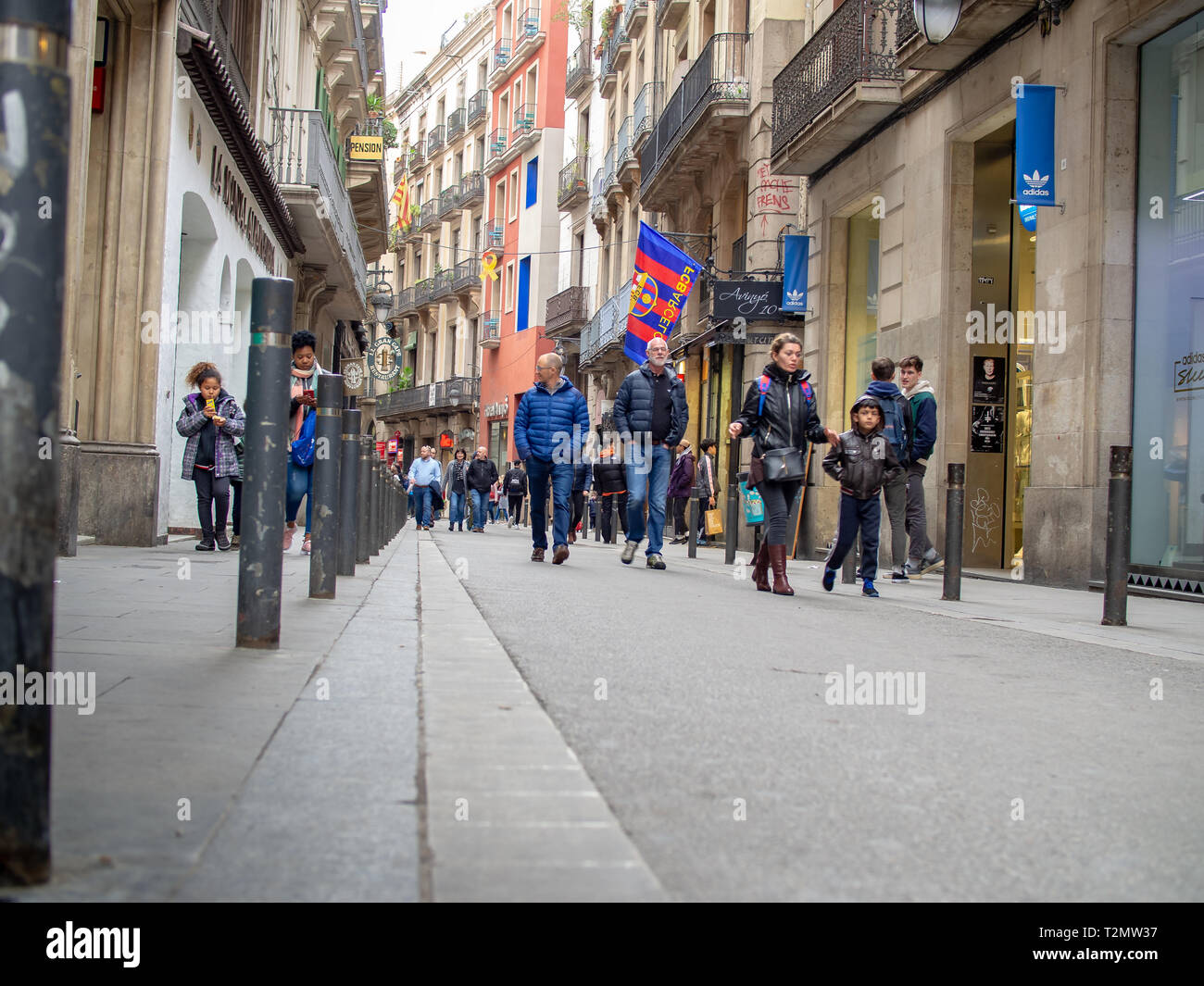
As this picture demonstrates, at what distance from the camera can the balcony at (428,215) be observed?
61125 mm

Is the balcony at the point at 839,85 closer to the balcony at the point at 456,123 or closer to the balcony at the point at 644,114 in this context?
the balcony at the point at 644,114

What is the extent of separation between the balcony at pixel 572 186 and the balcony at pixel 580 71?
2180mm

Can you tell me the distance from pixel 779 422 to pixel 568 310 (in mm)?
33328

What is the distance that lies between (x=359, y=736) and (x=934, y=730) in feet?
5.75

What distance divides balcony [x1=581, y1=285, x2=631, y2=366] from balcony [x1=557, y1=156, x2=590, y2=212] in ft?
17.8

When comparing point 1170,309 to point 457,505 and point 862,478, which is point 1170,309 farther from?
point 457,505

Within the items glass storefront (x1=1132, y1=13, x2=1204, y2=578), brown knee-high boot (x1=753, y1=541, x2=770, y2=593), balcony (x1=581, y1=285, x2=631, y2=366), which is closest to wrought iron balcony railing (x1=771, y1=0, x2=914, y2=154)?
glass storefront (x1=1132, y1=13, x2=1204, y2=578)

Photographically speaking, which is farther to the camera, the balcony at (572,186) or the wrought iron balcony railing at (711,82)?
the balcony at (572,186)

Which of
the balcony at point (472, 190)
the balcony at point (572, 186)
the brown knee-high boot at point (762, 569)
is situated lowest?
the brown knee-high boot at point (762, 569)

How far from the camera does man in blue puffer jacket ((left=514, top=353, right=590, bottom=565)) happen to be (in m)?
11.9

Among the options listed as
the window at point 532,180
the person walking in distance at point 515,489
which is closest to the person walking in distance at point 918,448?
the person walking in distance at point 515,489

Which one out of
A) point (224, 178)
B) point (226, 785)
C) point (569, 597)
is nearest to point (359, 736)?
point (226, 785)

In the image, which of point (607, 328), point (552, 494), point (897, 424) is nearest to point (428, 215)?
point (607, 328)
